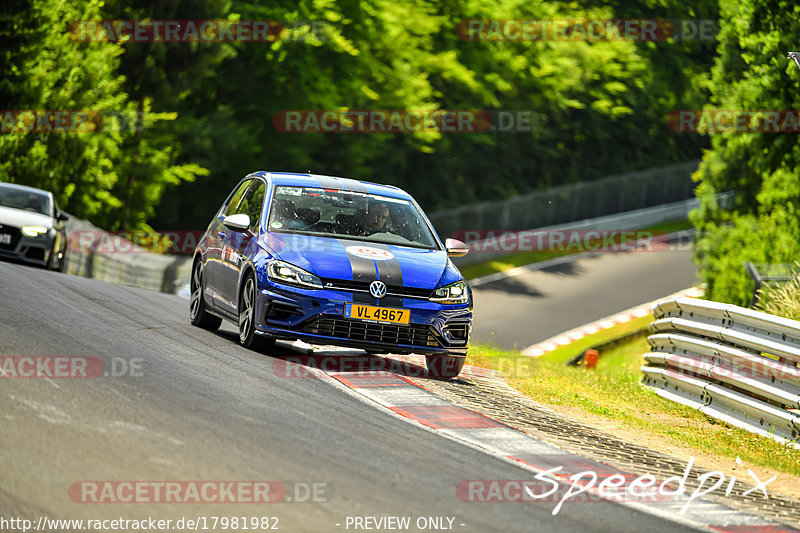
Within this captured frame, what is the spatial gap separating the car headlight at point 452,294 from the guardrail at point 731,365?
2749mm

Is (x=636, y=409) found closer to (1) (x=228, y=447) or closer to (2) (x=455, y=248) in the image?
(2) (x=455, y=248)

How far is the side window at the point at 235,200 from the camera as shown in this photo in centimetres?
1250

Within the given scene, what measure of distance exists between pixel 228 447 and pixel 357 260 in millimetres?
4020

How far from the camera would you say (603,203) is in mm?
52125

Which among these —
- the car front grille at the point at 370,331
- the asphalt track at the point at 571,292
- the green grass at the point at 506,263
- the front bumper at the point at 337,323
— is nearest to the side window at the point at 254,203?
the front bumper at the point at 337,323

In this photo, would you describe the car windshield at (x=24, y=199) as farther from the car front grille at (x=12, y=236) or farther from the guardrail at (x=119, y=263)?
the guardrail at (x=119, y=263)

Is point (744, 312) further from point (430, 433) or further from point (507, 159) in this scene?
point (507, 159)

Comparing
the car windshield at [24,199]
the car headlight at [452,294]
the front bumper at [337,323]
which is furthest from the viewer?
the car windshield at [24,199]

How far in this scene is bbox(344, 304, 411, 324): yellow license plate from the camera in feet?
33.2

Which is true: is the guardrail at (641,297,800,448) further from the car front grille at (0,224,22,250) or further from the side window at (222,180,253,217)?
the car front grille at (0,224,22,250)

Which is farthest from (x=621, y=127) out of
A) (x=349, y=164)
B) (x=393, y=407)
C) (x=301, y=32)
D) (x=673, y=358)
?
(x=393, y=407)

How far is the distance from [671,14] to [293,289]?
50841 mm

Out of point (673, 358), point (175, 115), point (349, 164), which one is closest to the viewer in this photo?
point (673, 358)

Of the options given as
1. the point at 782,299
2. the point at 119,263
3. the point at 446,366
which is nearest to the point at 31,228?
the point at 119,263
